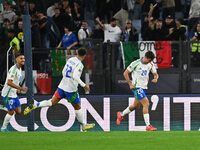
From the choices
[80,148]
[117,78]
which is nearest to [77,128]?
[117,78]

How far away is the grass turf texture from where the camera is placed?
9375 millimetres

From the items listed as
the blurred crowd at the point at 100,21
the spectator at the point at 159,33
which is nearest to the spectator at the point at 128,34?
the blurred crowd at the point at 100,21

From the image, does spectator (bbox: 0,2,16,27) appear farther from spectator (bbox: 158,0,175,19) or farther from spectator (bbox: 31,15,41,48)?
spectator (bbox: 158,0,175,19)

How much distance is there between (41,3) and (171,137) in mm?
10643

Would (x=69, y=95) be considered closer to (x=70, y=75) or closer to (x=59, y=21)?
(x=70, y=75)

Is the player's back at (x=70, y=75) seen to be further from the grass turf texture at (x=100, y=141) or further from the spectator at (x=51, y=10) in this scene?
the spectator at (x=51, y=10)

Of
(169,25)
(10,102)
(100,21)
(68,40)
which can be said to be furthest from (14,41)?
(169,25)

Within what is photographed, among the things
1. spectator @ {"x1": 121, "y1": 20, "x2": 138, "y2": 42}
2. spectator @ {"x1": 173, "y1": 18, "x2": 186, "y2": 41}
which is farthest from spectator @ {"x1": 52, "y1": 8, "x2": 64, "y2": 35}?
spectator @ {"x1": 173, "y1": 18, "x2": 186, "y2": 41}

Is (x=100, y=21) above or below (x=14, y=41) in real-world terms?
above

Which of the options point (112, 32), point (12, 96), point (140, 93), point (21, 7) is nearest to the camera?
point (140, 93)

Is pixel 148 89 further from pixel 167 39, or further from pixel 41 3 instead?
pixel 41 3

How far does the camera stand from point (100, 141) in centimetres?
1027

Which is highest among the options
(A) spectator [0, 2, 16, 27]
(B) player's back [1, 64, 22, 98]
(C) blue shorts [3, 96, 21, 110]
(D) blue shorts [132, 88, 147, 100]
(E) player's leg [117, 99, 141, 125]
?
(A) spectator [0, 2, 16, 27]

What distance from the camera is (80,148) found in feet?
30.3
